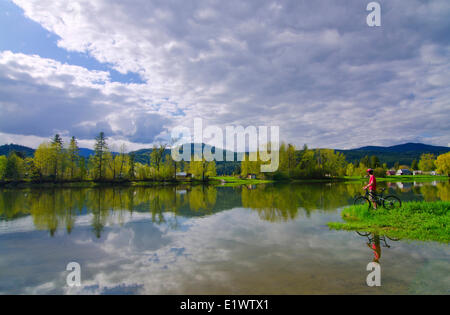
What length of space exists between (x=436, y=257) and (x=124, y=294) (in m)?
9.88

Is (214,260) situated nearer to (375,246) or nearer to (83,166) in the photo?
(375,246)

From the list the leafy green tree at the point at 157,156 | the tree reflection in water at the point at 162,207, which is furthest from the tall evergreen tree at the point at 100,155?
the tree reflection in water at the point at 162,207

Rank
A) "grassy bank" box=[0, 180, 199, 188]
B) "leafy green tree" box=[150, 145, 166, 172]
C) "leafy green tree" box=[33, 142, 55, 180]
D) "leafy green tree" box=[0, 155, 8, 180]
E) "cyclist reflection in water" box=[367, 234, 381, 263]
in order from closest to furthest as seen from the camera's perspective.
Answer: "cyclist reflection in water" box=[367, 234, 381, 263]
"grassy bank" box=[0, 180, 199, 188]
"leafy green tree" box=[33, 142, 55, 180]
"leafy green tree" box=[0, 155, 8, 180]
"leafy green tree" box=[150, 145, 166, 172]

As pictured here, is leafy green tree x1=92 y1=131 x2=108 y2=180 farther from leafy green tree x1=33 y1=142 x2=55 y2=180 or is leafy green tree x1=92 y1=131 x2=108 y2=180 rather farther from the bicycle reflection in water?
the bicycle reflection in water

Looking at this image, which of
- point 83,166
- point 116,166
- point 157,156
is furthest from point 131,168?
point 83,166

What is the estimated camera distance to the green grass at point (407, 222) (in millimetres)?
10791

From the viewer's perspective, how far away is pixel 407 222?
12484 millimetres

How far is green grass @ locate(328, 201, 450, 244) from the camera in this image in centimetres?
1079

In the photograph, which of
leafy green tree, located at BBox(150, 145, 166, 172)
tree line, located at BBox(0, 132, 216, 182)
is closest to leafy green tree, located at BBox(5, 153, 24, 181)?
tree line, located at BBox(0, 132, 216, 182)

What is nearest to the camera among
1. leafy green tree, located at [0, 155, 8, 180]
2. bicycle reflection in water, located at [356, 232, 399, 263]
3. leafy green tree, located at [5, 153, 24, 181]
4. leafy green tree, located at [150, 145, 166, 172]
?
bicycle reflection in water, located at [356, 232, 399, 263]

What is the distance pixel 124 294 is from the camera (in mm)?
6391

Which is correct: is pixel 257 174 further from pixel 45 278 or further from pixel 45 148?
pixel 45 278

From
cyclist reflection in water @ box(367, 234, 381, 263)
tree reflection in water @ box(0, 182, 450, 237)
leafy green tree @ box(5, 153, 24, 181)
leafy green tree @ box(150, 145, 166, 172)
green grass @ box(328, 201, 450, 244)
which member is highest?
leafy green tree @ box(150, 145, 166, 172)

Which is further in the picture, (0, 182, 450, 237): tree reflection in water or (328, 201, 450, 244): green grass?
(0, 182, 450, 237): tree reflection in water
